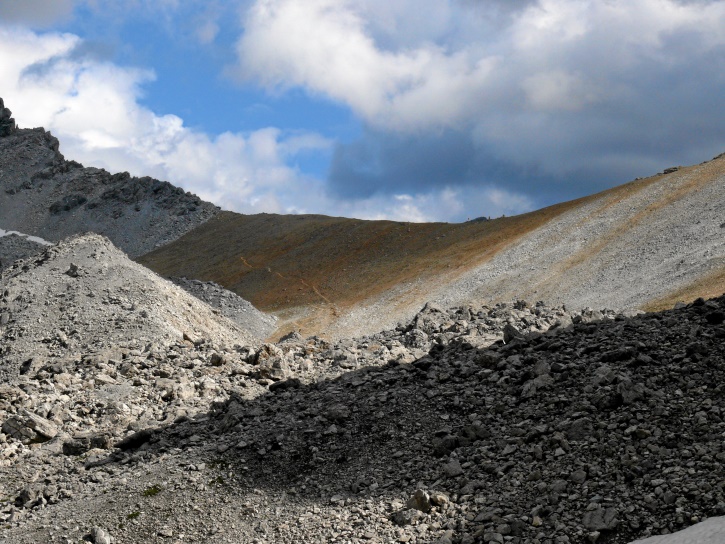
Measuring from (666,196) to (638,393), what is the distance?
135 ft

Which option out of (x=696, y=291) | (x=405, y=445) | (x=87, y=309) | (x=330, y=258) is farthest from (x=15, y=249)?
(x=405, y=445)

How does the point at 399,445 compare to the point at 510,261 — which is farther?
the point at 510,261

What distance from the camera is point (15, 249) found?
78438mm

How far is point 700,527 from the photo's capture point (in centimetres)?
1107

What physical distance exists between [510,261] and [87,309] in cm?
2985

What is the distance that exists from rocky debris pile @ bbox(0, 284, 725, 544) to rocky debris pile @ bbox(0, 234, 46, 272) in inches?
2263

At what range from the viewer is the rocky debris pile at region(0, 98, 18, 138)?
120812 mm

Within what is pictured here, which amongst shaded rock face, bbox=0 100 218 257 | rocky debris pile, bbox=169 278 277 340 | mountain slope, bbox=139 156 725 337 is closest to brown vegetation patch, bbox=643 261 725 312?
mountain slope, bbox=139 156 725 337

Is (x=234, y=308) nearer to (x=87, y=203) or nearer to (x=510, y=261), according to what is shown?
(x=510, y=261)

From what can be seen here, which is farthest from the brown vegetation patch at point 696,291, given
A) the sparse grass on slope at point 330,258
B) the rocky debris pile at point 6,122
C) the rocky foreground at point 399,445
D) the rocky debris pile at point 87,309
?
the rocky debris pile at point 6,122

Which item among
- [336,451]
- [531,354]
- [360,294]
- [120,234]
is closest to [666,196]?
[360,294]

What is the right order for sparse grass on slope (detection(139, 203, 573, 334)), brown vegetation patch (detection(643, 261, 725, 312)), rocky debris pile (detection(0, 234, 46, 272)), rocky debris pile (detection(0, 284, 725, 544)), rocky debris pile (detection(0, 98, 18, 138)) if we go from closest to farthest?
rocky debris pile (detection(0, 284, 725, 544))
brown vegetation patch (detection(643, 261, 725, 312))
sparse grass on slope (detection(139, 203, 573, 334))
rocky debris pile (detection(0, 234, 46, 272))
rocky debris pile (detection(0, 98, 18, 138))

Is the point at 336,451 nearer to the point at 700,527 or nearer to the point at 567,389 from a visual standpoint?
the point at 567,389

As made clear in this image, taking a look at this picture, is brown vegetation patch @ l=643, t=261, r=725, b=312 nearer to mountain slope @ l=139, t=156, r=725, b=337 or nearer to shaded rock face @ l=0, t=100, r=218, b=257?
mountain slope @ l=139, t=156, r=725, b=337
